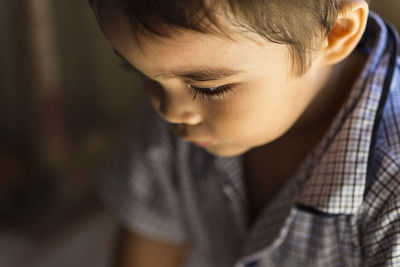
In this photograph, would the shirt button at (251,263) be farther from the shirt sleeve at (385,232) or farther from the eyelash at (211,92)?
the eyelash at (211,92)

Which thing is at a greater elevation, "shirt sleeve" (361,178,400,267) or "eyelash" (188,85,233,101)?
"eyelash" (188,85,233,101)

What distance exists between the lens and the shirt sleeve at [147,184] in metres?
0.79

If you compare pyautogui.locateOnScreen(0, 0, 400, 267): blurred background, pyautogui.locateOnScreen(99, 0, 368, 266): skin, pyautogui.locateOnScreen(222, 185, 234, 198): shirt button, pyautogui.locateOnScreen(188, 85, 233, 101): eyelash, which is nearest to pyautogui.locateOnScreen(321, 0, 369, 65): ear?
pyautogui.locateOnScreen(99, 0, 368, 266): skin

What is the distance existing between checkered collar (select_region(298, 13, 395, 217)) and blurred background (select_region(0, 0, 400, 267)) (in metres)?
0.45

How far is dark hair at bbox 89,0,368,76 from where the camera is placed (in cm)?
43

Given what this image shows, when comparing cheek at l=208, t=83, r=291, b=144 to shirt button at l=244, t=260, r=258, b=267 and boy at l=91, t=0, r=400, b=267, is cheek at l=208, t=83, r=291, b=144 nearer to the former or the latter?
boy at l=91, t=0, r=400, b=267

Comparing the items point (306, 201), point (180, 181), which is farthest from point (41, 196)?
point (306, 201)

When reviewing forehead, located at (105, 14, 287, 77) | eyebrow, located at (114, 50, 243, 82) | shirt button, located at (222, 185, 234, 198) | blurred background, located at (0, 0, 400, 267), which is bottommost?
blurred background, located at (0, 0, 400, 267)

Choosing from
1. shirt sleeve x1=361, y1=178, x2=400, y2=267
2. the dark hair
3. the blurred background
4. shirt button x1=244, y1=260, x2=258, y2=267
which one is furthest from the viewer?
the blurred background

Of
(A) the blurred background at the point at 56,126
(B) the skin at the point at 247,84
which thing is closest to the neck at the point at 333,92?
(B) the skin at the point at 247,84

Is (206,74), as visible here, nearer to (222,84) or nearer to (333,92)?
(222,84)

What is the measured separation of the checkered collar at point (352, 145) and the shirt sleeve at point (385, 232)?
1.0 inches

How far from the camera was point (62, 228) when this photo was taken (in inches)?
50.9

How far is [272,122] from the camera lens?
557mm
